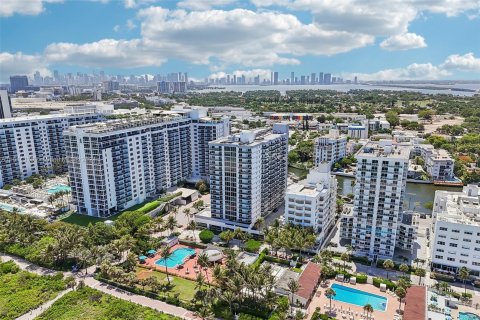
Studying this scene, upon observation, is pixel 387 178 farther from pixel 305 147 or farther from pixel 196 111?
pixel 305 147

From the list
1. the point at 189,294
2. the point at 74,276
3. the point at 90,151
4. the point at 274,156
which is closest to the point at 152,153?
the point at 90,151

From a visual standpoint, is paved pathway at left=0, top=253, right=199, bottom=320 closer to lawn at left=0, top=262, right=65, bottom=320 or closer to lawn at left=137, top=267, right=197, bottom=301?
lawn at left=0, top=262, right=65, bottom=320

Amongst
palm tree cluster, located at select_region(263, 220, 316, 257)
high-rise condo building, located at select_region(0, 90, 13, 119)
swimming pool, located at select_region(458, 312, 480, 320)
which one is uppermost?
high-rise condo building, located at select_region(0, 90, 13, 119)

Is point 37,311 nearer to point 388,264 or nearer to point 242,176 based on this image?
point 242,176

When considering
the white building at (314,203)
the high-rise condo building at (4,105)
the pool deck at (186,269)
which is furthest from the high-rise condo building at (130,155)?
the high-rise condo building at (4,105)

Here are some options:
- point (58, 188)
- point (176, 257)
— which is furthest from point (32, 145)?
point (176, 257)

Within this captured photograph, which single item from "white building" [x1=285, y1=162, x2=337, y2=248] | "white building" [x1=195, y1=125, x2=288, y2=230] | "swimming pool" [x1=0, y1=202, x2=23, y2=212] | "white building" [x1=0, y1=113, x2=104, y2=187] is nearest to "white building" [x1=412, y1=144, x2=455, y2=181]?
"white building" [x1=285, y1=162, x2=337, y2=248]
